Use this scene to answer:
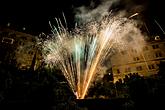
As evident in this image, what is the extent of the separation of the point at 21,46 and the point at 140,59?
96.3 feet

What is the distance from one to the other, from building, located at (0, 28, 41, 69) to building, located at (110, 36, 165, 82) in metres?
20.1

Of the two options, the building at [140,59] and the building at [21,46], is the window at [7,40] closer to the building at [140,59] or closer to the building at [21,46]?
the building at [21,46]

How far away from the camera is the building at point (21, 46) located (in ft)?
140

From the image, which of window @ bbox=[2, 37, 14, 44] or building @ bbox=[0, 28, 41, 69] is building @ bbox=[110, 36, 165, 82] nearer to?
building @ bbox=[0, 28, 41, 69]

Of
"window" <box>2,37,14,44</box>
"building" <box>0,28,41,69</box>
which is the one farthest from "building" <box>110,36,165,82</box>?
"window" <box>2,37,14,44</box>

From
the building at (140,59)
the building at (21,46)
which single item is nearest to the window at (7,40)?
the building at (21,46)

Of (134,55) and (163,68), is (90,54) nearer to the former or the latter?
(163,68)

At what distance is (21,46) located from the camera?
48.1 m

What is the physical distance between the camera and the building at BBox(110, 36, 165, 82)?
45250mm

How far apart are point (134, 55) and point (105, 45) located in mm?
23207

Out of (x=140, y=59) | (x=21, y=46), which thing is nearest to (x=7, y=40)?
(x=21, y=46)

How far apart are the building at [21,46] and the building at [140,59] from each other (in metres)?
20.1

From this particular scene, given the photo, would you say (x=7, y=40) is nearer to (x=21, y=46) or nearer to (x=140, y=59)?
(x=21, y=46)

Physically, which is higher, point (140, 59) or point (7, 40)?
point (7, 40)
